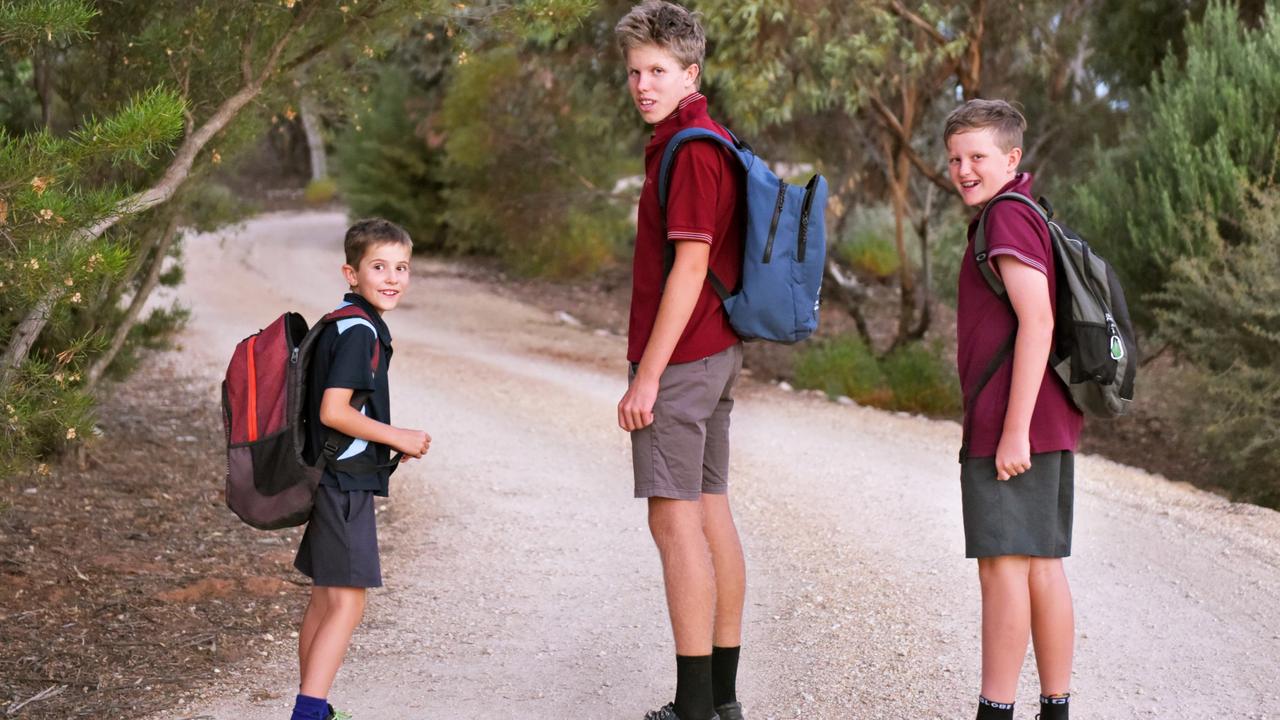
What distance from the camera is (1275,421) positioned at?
8.37m

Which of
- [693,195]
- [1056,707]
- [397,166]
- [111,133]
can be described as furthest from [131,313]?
[397,166]

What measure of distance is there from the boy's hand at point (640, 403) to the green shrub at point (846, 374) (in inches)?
323

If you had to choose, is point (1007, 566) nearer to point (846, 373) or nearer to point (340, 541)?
point (340, 541)

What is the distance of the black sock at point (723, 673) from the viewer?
3.84m

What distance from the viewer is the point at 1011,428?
3.36 metres

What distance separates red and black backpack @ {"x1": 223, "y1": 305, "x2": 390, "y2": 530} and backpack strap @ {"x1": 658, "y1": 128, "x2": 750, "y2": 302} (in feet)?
2.69

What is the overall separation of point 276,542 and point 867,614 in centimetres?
282

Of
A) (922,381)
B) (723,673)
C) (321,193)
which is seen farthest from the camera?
(321,193)

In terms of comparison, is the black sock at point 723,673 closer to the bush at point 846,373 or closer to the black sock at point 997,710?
the black sock at point 997,710

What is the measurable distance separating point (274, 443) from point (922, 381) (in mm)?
9013

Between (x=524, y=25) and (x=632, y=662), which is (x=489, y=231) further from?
(x=632, y=662)

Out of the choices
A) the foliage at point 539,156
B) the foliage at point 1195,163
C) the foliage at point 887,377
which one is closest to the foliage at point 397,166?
the foliage at point 539,156

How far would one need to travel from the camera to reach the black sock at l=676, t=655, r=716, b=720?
3575 millimetres

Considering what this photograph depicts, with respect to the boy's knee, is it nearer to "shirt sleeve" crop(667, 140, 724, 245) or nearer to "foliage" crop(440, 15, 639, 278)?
"shirt sleeve" crop(667, 140, 724, 245)
